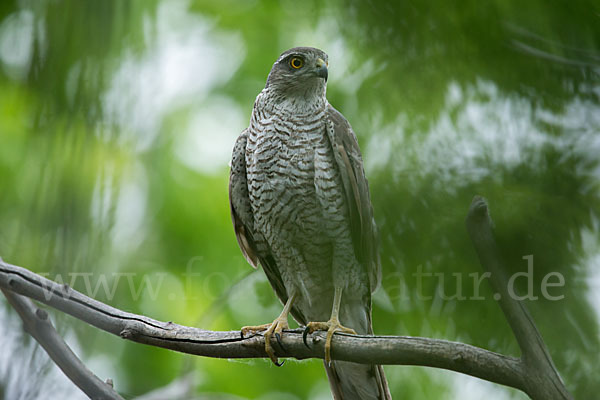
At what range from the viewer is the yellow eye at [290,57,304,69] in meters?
3.56

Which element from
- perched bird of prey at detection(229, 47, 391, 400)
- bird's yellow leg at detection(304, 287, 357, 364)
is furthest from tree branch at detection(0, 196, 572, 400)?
perched bird of prey at detection(229, 47, 391, 400)

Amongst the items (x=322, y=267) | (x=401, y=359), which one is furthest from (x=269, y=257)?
(x=401, y=359)

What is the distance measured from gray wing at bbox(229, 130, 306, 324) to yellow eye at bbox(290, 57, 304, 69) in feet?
1.99

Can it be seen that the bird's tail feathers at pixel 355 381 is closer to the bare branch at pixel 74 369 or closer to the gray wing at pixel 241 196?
the gray wing at pixel 241 196

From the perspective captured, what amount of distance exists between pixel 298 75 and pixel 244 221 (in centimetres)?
112

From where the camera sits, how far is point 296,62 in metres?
→ 3.58

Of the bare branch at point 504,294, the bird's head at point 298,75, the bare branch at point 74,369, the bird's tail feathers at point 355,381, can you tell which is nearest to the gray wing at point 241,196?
the bird's head at point 298,75

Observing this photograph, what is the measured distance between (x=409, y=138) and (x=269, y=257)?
3285mm

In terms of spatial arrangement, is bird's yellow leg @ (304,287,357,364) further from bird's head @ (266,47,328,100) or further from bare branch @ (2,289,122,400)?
bird's head @ (266,47,328,100)

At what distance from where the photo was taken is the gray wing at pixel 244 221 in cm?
382

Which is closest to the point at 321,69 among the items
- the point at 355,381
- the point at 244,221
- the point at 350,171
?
the point at 350,171

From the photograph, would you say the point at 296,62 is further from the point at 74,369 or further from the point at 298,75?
the point at 74,369

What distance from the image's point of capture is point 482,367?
1.04 metres

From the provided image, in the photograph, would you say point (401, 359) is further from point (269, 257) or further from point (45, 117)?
point (269, 257)
